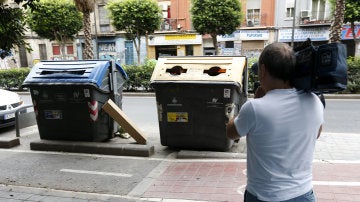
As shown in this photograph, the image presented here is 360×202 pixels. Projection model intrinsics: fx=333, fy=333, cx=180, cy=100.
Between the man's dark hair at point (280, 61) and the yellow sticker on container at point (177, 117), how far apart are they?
3.58m

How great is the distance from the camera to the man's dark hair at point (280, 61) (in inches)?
70.7

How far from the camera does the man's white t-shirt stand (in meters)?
1.81

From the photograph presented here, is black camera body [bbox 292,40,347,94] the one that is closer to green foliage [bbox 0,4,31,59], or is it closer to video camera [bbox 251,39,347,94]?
video camera [bbox 251,39,347,94]

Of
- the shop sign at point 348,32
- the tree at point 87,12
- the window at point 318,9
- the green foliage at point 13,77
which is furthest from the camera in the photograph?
the window at point 318,9

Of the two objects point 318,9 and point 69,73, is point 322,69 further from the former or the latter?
point 318,9

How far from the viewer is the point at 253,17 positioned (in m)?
27.3

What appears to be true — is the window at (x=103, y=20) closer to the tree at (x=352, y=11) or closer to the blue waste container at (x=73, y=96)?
the tree at (x=352, y=11)

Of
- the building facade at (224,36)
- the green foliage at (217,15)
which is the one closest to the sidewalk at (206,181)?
the green foliage at (217,15)

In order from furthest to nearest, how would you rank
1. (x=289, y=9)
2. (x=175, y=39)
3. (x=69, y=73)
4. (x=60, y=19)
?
(x=175, y=39) → (x=289, y=9) → (x=60, y=19) → (x=69, y=73)

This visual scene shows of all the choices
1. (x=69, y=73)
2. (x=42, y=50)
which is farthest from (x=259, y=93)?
(x=42, y=50)

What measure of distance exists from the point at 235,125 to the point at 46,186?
11.3 feet

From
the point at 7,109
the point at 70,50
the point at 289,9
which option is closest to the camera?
the point at 7,109

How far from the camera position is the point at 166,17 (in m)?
29.6

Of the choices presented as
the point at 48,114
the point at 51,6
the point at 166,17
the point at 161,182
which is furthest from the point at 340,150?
the point at 166,17
